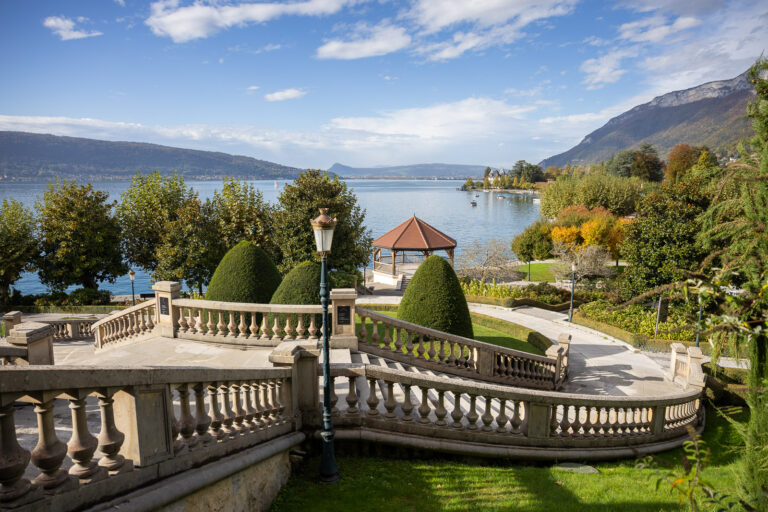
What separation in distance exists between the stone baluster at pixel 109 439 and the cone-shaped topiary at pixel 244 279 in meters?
9.21

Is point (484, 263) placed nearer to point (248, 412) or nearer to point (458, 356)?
point (458, 356)

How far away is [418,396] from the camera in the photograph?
9164 millimetres

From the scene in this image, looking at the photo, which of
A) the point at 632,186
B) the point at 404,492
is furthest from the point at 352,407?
the point at 632,186

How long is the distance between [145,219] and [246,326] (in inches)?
1063

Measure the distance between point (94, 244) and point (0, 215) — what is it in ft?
22.6

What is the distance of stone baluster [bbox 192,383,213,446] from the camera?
4641 mm

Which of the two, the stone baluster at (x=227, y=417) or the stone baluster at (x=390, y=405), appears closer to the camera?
the stone baluster at (x=227, y=417)

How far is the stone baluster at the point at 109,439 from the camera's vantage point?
3525mm

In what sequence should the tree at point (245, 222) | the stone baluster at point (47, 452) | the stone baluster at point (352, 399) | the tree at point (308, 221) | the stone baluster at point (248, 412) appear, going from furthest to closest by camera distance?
the tree at point (245, 222), the tree at point (308, 221), the stone baluster at point (352, 399), the stone baluster at point (248, 412), the stone baluster at point (47, 452)

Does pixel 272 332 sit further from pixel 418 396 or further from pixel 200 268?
pixel 200 268

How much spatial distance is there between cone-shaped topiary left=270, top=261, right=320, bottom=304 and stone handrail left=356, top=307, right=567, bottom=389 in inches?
59.5

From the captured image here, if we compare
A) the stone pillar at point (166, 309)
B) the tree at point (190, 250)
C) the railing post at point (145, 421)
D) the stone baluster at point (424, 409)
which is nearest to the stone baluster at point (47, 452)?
the railing post at point (145, 421)

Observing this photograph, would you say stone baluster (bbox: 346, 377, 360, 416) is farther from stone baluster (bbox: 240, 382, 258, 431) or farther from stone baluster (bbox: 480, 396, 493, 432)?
stone baluster (bbox: 480, 396, 493, 432)

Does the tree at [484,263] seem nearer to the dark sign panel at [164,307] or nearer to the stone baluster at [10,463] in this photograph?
the dark sign panel at [164,307]
